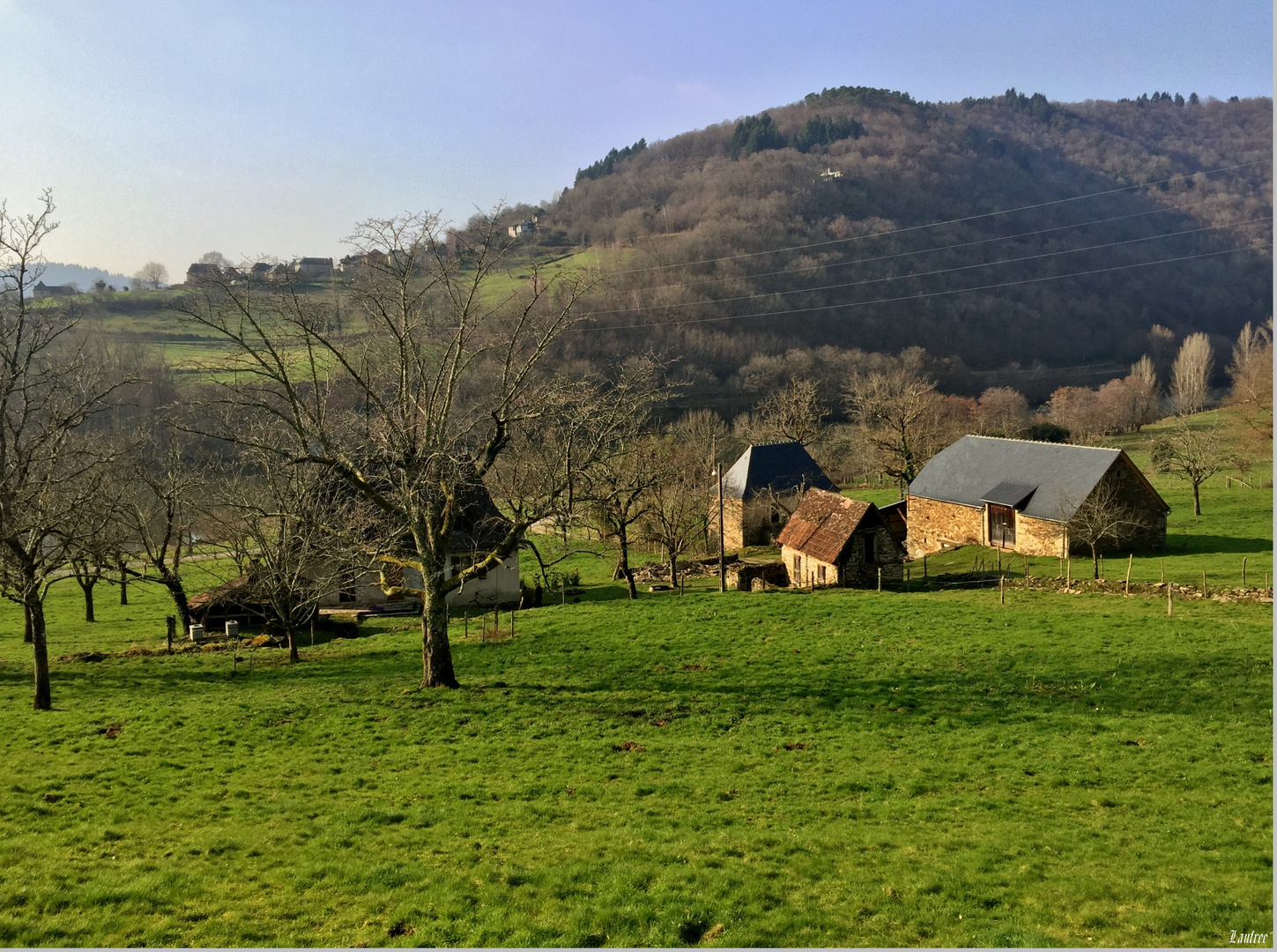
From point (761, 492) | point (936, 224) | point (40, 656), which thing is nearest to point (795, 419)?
point (761, 492)

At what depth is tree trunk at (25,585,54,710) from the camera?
17531mm

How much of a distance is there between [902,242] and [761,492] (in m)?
92.8

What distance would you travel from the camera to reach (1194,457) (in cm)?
4469

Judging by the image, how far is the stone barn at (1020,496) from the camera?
122 feet

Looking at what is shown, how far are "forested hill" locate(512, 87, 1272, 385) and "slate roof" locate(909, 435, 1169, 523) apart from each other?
46.8 meters

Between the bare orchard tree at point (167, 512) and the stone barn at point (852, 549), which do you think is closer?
the bare orchard tree at point (167, 512)

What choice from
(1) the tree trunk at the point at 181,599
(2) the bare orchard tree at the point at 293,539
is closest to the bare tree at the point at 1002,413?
(2) the bare orchard tree at the point at 293,539

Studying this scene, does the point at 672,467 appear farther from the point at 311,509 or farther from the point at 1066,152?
the point at 1066,152

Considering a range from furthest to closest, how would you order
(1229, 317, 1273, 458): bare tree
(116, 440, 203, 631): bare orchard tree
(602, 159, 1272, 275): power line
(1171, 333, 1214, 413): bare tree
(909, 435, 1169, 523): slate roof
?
(602, 159, 1272, 275): power line, (1171, 333, 1214, 413): bare tree, (1229, 317, 1273, 458): bare tree, (909, 435, 1169, 523): slate roof, (116, 440, 203, 631): bare orchard tree

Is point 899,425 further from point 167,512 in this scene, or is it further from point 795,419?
point 167,512

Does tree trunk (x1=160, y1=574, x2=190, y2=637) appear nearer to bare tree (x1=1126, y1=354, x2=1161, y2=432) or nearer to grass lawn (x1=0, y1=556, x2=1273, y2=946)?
grass lawn (x1=0, y1=556, x2=1273, y2=946)

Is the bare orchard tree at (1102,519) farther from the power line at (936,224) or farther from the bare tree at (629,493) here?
the power line at (936,224)

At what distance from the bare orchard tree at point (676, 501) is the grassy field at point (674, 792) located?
42.0 ft

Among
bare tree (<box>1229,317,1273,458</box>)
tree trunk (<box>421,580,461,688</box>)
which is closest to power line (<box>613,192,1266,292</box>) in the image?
bare tree (<box>1229,317,1273,458</box>)
